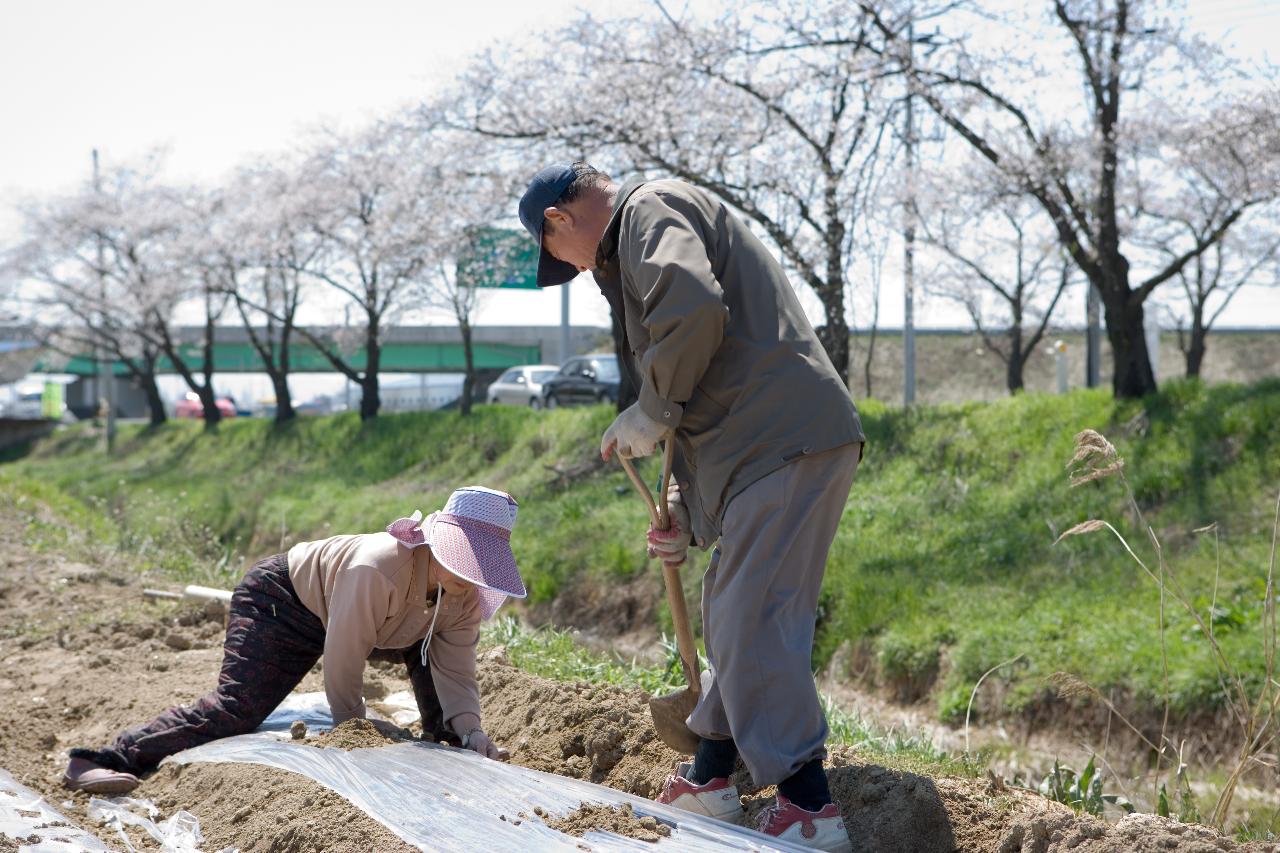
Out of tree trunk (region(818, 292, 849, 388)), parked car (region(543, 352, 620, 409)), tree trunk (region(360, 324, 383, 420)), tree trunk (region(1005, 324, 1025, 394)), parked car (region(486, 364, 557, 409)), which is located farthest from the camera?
parked car (region(486, 364, 557, 409))

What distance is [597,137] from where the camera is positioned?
12.7m

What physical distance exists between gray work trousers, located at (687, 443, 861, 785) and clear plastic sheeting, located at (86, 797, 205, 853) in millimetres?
1627

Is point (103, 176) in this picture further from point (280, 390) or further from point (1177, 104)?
point (1177, 104)

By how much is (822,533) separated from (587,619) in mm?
7714

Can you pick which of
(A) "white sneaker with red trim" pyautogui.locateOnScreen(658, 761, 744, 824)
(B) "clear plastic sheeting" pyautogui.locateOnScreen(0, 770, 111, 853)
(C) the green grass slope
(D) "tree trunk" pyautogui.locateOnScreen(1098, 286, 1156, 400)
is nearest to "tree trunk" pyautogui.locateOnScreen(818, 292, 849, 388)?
(C) the green grass slope

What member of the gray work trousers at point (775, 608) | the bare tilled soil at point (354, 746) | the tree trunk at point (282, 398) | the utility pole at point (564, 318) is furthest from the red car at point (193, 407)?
the gray work trousers at point (775, 608)

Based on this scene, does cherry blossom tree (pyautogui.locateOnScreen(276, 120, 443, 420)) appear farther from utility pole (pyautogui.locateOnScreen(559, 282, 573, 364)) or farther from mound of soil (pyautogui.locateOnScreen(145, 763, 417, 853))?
mound of soil (pyautogui.locateOnScreen(145, 763, 417, 853))

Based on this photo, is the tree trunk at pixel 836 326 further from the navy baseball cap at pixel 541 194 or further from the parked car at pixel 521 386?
the parked car at pixel 521 386

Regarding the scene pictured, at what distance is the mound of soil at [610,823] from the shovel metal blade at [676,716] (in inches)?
18.1

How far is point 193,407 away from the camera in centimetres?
4166

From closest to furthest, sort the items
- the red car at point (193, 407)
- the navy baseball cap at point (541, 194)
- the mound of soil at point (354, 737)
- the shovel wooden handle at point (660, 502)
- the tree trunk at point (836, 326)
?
the navy baseball cap at point (541, 194), the shovel wooden handle at point (660, 502), the mound of soil at point (354, 737), the tree trunk at point (836, 326), the red car at point (193, 407)

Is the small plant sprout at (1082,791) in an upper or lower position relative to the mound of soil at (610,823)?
lower

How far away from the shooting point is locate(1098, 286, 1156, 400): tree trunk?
34.5 ft

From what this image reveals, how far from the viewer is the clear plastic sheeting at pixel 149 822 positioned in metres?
3.38
